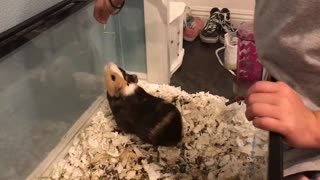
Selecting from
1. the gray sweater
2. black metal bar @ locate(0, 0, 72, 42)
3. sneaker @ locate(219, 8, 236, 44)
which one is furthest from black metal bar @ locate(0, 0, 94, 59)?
sneaker @ locate(219, 8, 236, 44)

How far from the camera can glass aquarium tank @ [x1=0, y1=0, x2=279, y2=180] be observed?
3.20ft

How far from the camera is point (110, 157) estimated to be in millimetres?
1120

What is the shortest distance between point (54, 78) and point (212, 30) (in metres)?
0.89

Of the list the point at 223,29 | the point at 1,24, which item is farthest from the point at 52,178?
the point at 223,29

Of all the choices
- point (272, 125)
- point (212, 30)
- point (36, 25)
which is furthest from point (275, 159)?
point (212, 30)

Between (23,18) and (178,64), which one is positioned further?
(178,64)

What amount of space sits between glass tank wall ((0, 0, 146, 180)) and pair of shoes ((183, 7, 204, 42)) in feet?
1.31

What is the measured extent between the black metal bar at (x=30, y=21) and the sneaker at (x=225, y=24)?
86 cm

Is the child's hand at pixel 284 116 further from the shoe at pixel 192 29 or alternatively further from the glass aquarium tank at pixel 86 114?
the shoe at pixel 192 29

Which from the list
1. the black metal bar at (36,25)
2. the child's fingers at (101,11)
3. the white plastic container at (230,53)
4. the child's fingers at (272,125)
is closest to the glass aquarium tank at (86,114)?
the black metal bar at (36,25)

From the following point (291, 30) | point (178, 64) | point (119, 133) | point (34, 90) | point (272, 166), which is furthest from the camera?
point (178, 64)

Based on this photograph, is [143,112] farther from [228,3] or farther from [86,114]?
[228,3]

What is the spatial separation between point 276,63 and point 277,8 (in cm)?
10

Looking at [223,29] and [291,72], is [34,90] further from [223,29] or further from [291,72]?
[223,29]
